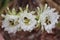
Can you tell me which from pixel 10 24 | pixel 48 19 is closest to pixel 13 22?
pixel 10 24

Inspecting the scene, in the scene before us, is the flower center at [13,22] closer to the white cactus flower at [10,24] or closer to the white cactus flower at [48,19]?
the white cactus flower at [10,24]

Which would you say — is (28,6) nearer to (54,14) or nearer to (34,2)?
(34,2)

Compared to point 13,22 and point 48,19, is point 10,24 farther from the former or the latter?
point 48,19

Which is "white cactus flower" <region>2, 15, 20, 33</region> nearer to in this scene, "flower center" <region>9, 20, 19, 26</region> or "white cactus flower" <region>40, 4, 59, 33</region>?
"flower center" <region>9, 20, 19, 26</region>

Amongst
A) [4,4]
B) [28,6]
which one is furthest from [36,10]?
[4,4]

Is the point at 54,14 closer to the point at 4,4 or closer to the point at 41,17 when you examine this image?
the point at 41,17

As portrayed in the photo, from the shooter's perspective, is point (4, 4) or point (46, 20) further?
point (4, 4)

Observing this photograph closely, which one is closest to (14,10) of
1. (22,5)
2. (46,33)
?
(22,5)

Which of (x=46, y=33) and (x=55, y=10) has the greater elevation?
(x=55, y=10)

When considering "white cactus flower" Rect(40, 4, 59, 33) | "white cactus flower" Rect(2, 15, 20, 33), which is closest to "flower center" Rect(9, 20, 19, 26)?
"white cactus flower" Rect(2, 15, 20, 33)

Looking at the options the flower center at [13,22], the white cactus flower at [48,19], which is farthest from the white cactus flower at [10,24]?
the white cactus flower at [48,19]
